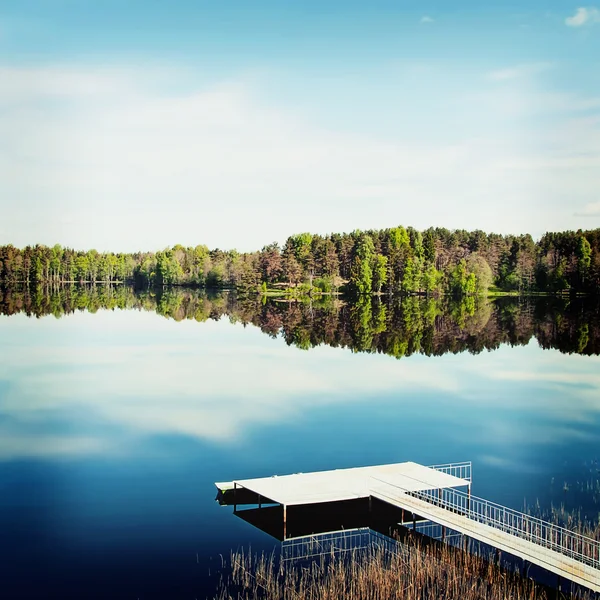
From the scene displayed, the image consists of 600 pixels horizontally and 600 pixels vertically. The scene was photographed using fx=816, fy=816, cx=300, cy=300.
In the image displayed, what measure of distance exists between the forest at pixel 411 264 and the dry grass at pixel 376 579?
74353 millimetres

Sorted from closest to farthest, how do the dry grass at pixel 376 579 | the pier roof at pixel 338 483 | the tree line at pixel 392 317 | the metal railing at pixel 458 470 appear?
the dry grass at pixel 376 579 < the pier roof at pixel 338 483 < the metal railing at pixel 458 470 < the tree line at pixel 392 317

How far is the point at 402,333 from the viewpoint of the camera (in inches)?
2235

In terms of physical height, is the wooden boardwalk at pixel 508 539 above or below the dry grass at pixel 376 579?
above

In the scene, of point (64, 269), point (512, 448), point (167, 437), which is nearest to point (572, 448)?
point (512, 448)

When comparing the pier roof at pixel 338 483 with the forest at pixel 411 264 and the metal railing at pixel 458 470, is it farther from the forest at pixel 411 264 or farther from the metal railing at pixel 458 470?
the forest at pixel 411 264

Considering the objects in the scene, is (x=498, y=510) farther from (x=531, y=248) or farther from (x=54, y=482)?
(x=531, y=248)

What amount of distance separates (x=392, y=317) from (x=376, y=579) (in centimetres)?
5546

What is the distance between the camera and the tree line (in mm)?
51719

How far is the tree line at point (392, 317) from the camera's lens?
51719 millimetres

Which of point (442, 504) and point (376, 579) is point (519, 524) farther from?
point (376, 579)

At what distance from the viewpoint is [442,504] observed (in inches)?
666

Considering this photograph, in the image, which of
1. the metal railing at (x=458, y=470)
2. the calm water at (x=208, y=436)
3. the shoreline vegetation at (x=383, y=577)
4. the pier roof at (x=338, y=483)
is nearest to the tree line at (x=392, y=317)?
the calm water at (x=208, y=436)

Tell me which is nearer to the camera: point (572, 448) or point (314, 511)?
point (314, 511)

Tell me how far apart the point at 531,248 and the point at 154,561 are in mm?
85432
